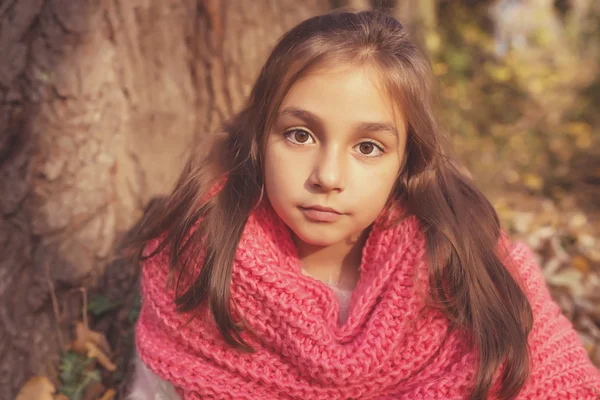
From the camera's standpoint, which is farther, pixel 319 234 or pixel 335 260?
pixel 335 260

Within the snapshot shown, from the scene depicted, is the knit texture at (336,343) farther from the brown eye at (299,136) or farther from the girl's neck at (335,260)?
the brown eye at (299,136)

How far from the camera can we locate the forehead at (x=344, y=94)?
4.87 ft

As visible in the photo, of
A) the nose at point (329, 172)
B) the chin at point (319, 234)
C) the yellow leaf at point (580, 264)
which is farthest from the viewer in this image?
the yellow leaf at point (580, 264)

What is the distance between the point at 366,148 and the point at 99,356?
1.15m

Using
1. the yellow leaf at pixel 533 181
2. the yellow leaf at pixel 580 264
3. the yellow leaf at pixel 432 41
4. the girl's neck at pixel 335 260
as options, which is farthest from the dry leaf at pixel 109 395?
the yellow leaf at pixel 432 41

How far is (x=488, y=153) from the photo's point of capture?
3.88 metres

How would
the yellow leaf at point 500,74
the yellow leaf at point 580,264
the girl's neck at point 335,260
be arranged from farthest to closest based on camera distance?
the yellow leaf at point 500,74 → the yellow leaf at point 580,264 → the girl's neck at point 335,260

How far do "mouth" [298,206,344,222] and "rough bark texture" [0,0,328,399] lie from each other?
95 cm

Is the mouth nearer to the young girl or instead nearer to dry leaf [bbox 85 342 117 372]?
the young girl

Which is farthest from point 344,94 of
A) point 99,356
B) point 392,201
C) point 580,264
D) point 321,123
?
point 580,264

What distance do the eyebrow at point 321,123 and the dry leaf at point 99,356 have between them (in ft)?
3.48

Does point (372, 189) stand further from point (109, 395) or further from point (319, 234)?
point (109, 395)

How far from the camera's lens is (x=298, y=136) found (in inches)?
61.5

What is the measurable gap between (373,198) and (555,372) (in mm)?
683
